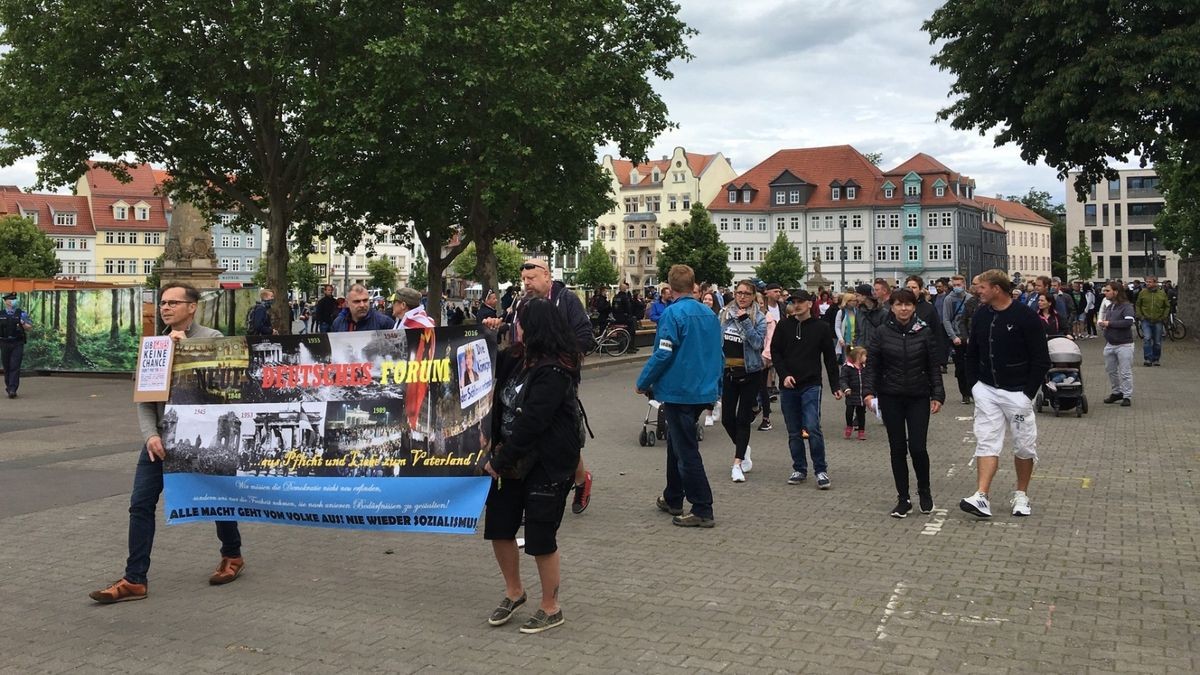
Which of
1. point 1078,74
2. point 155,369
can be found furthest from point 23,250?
point 155,369

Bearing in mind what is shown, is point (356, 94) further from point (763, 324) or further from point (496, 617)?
point (496, 617)

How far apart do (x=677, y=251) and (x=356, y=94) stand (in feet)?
201

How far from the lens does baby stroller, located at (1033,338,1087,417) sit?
14852 millimetres

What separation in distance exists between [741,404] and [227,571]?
4.95 metres

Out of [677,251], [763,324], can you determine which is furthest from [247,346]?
[677,251]

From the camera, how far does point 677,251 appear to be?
87438mm

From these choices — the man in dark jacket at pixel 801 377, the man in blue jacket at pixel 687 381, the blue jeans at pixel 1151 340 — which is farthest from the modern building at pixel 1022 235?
→ the man in blue jacket at pixel 687 381

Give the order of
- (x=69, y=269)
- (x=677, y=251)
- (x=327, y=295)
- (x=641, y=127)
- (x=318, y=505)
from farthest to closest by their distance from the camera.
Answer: (x=69, y=269), (x=677, y=251), (x=641, y=127), (x=327, y=295), (x=318, y=505)

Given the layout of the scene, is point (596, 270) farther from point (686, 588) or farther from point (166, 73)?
point (686, 588)

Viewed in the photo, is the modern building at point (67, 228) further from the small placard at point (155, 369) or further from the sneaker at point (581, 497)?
the small placard at point (155, 369)

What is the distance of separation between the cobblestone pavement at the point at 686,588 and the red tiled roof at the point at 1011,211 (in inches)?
4534

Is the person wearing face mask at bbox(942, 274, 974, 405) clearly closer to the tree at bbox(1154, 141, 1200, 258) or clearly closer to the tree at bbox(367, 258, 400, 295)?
the tree at bbox(1154, 141, 1200, 258)

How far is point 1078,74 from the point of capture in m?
29.6

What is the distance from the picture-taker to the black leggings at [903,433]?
8.37 metres
